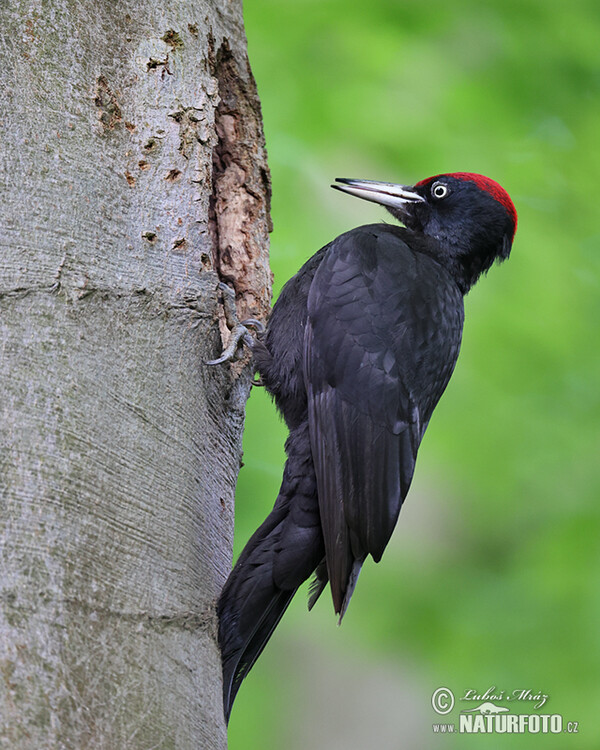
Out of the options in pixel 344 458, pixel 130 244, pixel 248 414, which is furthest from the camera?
pixel 248 414

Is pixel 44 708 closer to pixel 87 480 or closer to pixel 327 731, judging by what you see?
pixel 87 480

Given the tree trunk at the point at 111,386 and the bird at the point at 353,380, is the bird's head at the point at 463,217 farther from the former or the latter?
the tree trunk at the point at 111,386

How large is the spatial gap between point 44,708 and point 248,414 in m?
1.86

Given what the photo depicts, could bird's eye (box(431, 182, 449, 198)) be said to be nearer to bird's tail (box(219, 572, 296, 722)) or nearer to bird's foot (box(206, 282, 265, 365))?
bird's foot (box(206, 282, 265, 365))

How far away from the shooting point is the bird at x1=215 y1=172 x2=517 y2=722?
2074 millimetres

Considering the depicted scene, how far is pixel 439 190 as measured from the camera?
294cm

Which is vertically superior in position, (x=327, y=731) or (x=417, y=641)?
(x=417, y=641)

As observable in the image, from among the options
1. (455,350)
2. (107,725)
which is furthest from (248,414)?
(107,725)

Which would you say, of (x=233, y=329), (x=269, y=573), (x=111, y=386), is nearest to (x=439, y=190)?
(x=233, y=329)

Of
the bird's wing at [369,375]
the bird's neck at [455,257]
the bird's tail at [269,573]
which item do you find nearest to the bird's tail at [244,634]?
the bird's tail at [269,573]

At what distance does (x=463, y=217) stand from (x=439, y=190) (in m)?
0.12

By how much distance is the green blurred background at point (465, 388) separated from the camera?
2943 millimetres

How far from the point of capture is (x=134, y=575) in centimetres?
155

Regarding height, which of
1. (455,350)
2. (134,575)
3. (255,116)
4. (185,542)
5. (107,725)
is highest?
(255,116)
